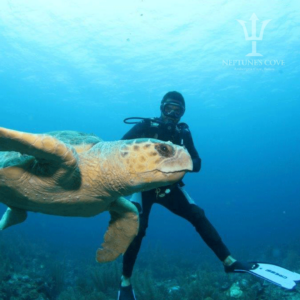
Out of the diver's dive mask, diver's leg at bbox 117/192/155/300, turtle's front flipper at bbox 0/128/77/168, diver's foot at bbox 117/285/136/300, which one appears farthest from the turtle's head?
diver's foot at bbox 117/285/136/300

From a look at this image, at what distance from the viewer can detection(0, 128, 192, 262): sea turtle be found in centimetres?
190

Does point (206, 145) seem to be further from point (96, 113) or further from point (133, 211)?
point (133, 211)

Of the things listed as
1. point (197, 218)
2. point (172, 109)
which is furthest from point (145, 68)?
point (197, 218)

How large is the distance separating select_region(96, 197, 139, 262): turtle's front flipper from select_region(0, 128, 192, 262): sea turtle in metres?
0.57

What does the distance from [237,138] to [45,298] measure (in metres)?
70.2

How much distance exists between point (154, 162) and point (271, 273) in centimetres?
338

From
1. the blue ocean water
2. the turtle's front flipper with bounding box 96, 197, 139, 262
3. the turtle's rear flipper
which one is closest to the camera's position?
the turtle's front flipper with bounding box 96, 197, 139, 262

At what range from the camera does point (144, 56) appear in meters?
20.6

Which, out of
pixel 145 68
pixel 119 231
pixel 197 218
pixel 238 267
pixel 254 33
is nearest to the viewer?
pixel 119 231

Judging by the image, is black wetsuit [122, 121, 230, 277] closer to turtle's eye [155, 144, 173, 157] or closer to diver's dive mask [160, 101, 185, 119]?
diver's dive mask [160, 101, 185, 119]

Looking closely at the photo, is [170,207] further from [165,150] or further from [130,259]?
[165,150]

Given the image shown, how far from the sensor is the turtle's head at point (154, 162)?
2.00m

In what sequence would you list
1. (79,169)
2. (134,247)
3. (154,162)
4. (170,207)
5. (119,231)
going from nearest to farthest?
1. (154,162)
2. (79,169)
3. (119,231)
4. (134,247)
5. (170,207)

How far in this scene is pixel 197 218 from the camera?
13.4 ft
